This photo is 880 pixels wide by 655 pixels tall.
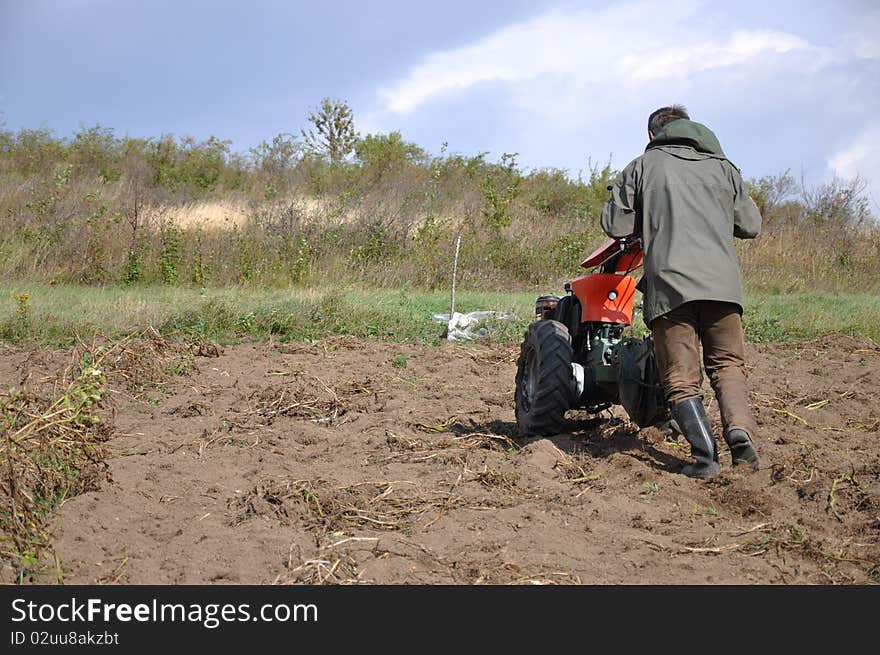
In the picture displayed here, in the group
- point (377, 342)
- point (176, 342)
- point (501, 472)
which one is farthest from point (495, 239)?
point (501, 472)

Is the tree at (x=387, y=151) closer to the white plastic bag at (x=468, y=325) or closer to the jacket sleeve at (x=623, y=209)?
the white plastic bag at (x=468, y=325)

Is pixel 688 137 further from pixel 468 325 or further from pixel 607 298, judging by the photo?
pixel 468 325

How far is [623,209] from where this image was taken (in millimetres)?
5090

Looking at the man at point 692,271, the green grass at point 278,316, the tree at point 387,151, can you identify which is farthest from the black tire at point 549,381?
the tree at point 387,151

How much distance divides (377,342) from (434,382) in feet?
6.83

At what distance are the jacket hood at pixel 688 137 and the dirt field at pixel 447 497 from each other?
1.80 meters

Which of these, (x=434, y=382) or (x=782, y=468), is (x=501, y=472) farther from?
(x=434, y=382)

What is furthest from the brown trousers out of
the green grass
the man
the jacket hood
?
the green grass

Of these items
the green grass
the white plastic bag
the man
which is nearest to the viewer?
the man

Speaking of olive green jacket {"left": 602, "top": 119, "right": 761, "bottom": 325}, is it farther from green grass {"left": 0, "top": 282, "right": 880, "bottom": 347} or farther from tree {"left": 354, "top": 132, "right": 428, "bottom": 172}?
tree {"left": 354, "top": 132, "right": 428, "bottom": 172}

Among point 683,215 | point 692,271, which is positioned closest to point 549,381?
point 692,271

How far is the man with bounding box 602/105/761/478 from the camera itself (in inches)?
194

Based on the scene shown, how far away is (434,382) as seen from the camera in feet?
26.9
